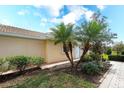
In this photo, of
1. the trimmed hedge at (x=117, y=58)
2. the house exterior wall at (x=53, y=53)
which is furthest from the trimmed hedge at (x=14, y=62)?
the trimmed hedge at (x=117, y=58)

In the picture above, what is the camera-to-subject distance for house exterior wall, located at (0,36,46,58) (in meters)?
11.4

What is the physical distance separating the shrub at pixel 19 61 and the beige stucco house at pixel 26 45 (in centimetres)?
229

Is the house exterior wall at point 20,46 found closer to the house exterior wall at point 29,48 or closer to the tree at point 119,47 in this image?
the house exterior wall at point 29,48

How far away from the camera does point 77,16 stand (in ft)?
45.1

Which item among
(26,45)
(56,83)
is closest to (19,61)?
(56,83)

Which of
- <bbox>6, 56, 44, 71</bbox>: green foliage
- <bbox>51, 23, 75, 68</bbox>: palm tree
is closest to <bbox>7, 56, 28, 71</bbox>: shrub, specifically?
<bbox>6, 56, 44, 71</bbox>: green foliage

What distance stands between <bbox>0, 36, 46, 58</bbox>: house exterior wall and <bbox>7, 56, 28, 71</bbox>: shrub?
229cm

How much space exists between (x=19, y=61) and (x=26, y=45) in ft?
13.7

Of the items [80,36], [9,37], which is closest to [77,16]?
[80,36]

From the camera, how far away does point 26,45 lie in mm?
13555

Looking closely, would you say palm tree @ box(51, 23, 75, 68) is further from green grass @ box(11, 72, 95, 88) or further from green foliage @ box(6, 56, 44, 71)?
green grass @ box(11, 72, 95, 88)

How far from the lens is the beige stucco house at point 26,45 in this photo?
37.3ft

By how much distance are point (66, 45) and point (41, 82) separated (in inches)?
175
